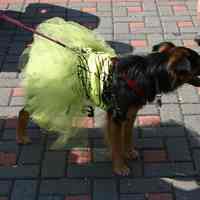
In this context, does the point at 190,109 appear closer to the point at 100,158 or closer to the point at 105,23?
the point at 100,158

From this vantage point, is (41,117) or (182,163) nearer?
(41,117)

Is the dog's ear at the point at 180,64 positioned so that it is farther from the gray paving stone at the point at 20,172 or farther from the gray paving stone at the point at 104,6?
the gray paving stone at the point at 104,6

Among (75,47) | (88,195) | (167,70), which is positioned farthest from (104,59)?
(88,195)

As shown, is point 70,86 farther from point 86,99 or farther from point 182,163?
point 182,163

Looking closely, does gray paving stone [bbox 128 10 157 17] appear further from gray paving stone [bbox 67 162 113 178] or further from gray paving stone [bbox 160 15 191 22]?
gray paving stone [bbox 67 162 113 178]

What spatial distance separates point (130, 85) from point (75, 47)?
62 cm

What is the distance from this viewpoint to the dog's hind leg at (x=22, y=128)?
152 inches

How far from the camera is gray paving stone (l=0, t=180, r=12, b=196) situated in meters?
3.59

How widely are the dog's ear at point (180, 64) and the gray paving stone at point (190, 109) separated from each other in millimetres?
1353

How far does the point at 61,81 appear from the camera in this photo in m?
3.42

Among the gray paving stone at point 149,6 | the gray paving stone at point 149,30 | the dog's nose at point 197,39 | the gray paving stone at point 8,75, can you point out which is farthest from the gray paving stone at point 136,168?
the gray paving stone at point 149,6

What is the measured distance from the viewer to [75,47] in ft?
11.9

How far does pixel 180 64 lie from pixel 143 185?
110 centimetres

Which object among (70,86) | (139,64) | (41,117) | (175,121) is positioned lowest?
(175,121)
